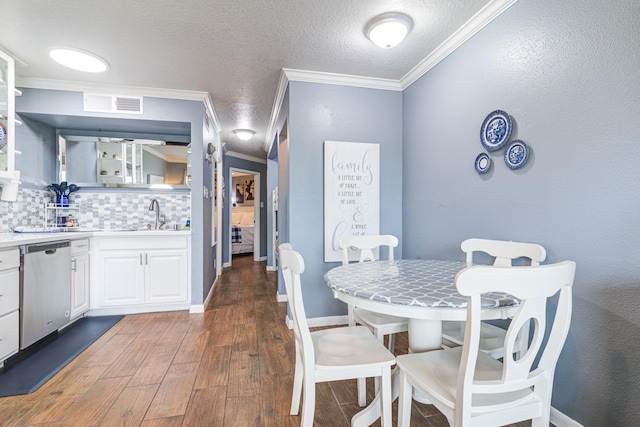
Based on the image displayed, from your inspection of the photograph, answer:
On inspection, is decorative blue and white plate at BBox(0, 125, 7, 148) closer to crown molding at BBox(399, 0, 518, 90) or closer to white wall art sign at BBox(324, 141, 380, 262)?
white wall art sign at BBox(324, 141, 380, 262)

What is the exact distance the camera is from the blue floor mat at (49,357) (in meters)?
1.76

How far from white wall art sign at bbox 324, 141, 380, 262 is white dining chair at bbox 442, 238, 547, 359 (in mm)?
1108

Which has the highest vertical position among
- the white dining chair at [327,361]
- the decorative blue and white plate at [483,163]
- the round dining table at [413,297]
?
the decorative blue and white plate at [483,163]

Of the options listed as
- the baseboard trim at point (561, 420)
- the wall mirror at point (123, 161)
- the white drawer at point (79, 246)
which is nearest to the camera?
the baseboard trim at point (561, 420)

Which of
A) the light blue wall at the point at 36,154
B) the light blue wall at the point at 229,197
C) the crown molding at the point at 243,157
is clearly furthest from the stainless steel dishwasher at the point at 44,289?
the crown molding at the point at 243,157

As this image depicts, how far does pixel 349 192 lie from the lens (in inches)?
110

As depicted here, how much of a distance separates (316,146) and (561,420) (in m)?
2.48

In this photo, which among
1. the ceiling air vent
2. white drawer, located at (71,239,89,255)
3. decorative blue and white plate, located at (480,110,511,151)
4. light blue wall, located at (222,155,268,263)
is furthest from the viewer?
light blue wall, located at (222,155,268,263)

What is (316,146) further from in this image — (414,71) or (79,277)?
(79,277)

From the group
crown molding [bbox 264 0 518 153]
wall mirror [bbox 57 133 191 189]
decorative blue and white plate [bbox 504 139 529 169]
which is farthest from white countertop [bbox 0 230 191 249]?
decorative blue and white plate [bbox 504 139 529 169]

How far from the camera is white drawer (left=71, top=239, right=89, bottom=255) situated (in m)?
2.63

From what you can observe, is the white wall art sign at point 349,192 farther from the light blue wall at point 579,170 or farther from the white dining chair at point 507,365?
the white dining chair at point 507,365

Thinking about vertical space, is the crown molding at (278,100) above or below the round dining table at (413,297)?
above

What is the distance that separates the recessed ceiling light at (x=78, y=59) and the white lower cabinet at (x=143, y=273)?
1.60 m
